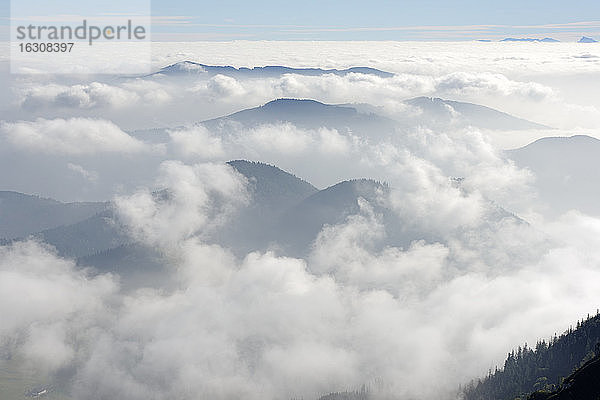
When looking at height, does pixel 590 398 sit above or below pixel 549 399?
above

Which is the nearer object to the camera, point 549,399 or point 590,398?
point 590,398

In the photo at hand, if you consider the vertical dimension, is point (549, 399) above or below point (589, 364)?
below

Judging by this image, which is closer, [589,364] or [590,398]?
[590,398]
